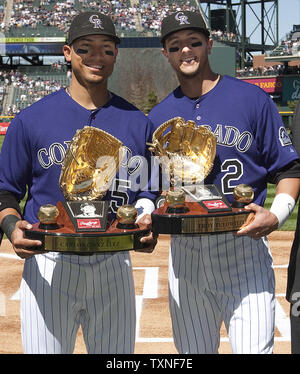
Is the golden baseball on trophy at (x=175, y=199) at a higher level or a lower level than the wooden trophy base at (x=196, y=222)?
higher

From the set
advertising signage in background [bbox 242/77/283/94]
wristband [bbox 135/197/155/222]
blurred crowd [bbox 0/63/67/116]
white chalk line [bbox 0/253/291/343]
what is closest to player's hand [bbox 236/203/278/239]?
wristband [bbox 135/197/155/222]

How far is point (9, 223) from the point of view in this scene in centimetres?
237

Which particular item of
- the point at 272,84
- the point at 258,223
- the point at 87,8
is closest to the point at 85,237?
the point at 258,223

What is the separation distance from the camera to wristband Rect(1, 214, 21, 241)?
234 cm

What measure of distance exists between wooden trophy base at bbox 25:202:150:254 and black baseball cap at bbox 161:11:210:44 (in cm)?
104

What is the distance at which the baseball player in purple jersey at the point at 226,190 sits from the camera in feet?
8.39

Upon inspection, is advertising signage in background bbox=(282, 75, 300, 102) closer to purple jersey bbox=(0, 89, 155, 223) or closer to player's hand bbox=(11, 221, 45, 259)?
purple jersey bbox=(0, 89, 155, 223)

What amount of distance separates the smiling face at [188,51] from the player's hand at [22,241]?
109 centimetres

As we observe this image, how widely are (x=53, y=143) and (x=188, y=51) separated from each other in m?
0.79

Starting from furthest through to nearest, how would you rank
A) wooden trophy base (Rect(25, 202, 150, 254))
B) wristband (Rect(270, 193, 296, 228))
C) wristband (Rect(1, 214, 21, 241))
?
wristband (Rect(270, 193, 296, 228)), wristband (Rect(1, 214, 21, 241)), wooden trophy base (Rect(25, 202, 150, 254))

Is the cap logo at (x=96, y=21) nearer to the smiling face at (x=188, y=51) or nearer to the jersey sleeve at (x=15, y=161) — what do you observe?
the smiling face at (x=188, y=51)

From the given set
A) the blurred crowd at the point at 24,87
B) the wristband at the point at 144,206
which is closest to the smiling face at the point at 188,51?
the wristband at the point at 144,206

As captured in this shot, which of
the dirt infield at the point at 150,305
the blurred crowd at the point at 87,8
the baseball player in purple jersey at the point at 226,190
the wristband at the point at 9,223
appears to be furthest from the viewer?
the blurred crowd at the point at 87,8
